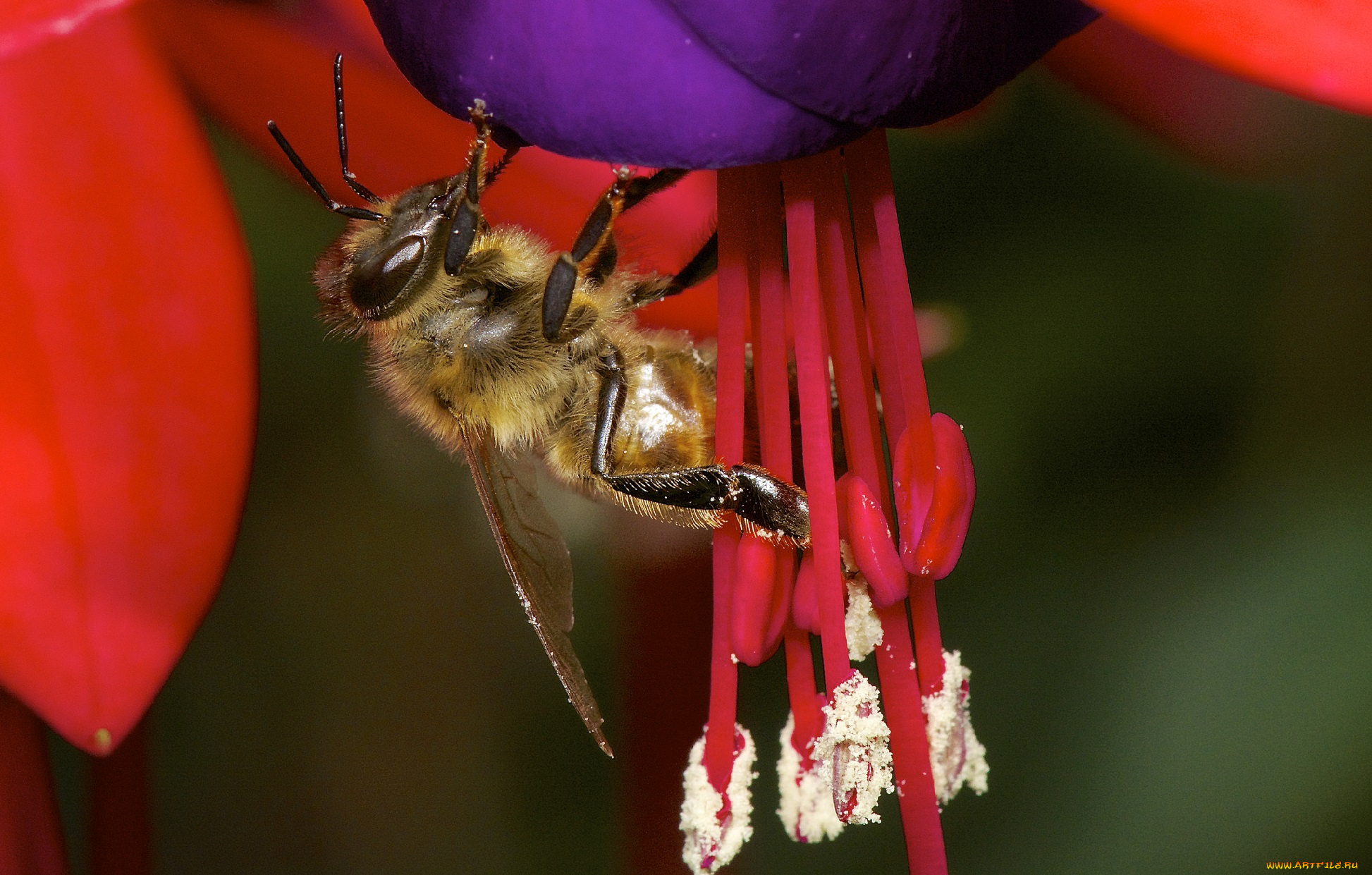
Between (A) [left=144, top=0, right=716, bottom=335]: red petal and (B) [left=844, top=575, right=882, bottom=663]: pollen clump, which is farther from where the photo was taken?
(A) [left=144, top=0, right=716, bottom=335]: red petal

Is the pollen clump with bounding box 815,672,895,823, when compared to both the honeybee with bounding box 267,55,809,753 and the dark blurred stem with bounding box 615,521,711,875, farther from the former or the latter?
the dark blurred stem with bounding box 615,521,711,875

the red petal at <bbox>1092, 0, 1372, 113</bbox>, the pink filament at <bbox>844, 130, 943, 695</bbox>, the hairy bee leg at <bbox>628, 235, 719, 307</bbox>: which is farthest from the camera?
the hairy bee leg at <bbox>628, 235, 719, 307</bbox>

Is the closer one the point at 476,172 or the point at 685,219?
the point at 476,172

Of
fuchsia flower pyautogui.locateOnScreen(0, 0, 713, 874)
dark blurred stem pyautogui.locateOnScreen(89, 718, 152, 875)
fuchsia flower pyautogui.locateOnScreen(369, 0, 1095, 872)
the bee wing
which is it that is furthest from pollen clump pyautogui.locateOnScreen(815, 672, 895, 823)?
dark blurred stem pyautogui.locateOnScreen(89, 718, 152, 875)

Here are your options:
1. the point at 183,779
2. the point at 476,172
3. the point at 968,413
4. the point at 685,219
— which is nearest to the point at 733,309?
the point at 476,172

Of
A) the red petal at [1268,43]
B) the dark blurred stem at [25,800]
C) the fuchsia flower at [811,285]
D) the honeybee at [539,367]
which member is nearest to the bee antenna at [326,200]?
the honeybee at [539,367]

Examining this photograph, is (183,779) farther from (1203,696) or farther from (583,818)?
(1203,696)

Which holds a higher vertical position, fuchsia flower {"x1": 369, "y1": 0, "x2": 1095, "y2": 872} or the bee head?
the bee head

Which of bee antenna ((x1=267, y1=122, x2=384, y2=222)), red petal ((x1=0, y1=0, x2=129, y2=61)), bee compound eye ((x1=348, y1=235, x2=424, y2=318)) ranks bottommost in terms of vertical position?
red petal ((x1=0, y1=0, x2=129, y2=61))
